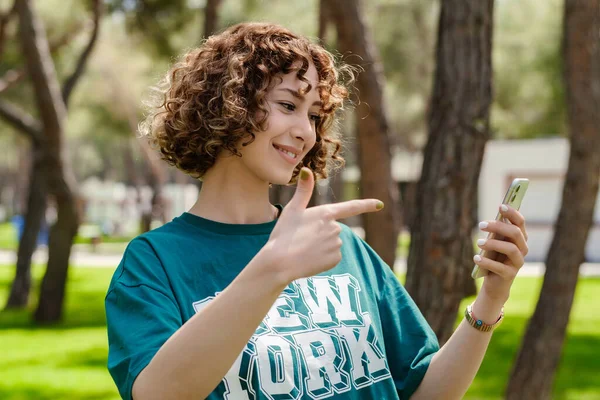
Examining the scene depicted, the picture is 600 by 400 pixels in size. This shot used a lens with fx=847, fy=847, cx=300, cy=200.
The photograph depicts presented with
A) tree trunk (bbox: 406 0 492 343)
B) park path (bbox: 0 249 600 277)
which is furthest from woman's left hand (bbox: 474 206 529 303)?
park path (bbox: 0 249 600 277)

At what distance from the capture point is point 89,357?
8.30 metres

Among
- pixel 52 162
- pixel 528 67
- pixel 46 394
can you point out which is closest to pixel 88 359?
pixel 46 394

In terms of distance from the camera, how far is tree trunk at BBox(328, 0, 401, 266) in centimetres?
562

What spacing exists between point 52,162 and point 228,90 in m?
8.68

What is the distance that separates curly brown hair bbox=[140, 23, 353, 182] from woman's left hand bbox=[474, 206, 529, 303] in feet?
1.55

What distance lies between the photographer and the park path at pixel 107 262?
57.2 feet

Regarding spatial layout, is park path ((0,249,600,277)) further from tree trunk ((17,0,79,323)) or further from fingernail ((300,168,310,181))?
fingernail ((300,168,310,181))

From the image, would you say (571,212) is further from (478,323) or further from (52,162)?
(52,162)

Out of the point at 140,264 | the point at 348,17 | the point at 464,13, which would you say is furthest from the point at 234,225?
the point at 348,17

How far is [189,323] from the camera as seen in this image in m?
1.44

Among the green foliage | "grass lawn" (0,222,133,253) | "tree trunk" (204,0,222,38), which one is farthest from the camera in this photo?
"grass lawn" (0,222,133,253)

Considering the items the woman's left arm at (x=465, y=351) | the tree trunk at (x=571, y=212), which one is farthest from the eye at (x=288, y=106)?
the tree trunk at (x=571, y=212)

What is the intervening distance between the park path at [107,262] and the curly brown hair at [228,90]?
1426cm

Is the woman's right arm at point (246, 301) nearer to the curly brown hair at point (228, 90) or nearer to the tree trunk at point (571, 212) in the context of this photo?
the curly brown hair at point (228, 90)
